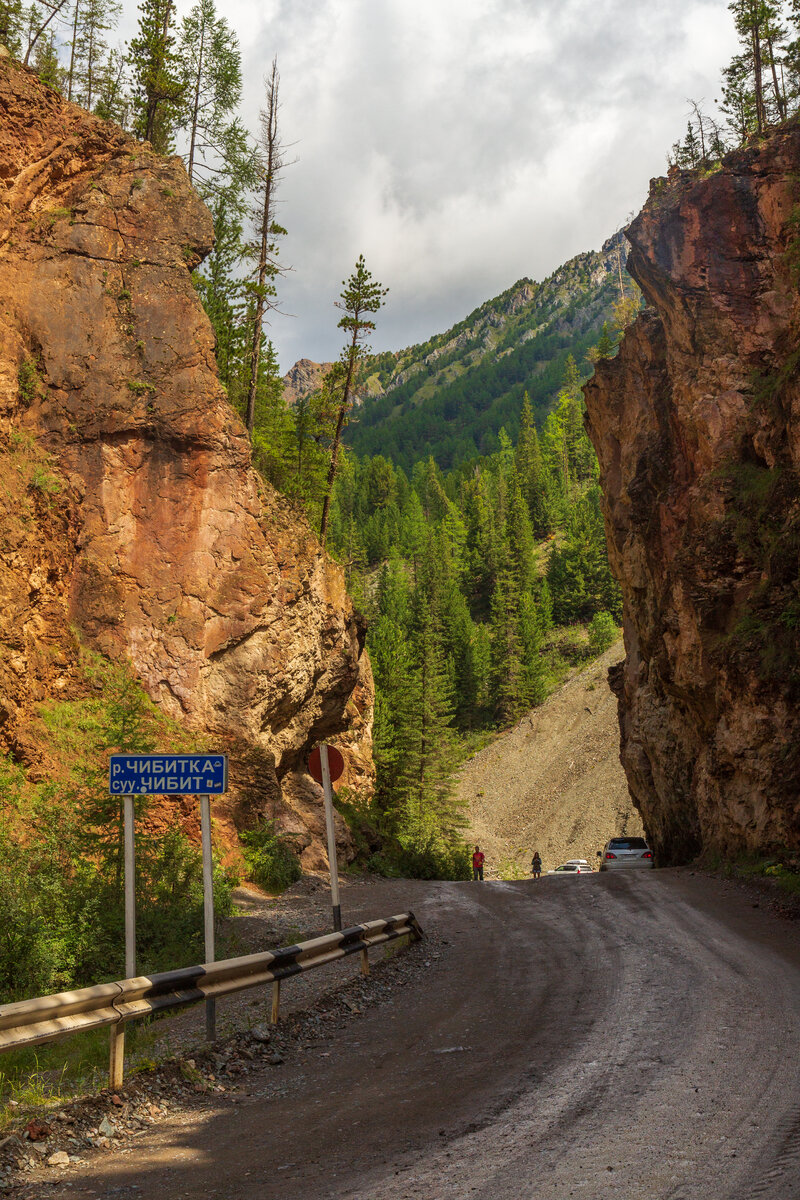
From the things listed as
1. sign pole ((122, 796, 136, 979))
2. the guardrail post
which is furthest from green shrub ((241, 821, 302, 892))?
the guardrail post

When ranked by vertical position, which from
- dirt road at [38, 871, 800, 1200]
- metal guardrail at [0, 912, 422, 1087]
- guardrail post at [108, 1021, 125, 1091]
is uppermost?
metal guardrail at [0, 912, 422, 1087]

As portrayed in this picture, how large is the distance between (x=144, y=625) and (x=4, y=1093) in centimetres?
1681

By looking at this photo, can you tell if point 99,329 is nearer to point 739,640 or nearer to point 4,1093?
point 739,640

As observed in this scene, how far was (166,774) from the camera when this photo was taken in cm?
808

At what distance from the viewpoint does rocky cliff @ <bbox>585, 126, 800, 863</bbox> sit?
68.5ft

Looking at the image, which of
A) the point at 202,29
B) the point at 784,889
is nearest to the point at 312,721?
the point at 784,889

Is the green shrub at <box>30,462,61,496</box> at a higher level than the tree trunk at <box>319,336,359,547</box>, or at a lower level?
lower

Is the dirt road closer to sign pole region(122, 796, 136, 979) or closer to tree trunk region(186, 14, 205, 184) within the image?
sign pole region(122, 796, 136, 979)

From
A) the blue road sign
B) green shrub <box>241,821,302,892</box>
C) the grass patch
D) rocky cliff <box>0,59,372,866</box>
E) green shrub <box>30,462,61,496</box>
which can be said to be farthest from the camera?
the grass patch

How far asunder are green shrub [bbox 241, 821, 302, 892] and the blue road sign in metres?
14.0

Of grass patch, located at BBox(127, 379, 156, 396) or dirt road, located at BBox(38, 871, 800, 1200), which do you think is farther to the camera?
grass patch, located at BBox(127, 379, 156, 396)

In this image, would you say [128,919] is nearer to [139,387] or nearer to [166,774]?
[166,774]

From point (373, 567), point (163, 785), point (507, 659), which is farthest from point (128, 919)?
point (373, 567)

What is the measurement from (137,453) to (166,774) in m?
17.6
